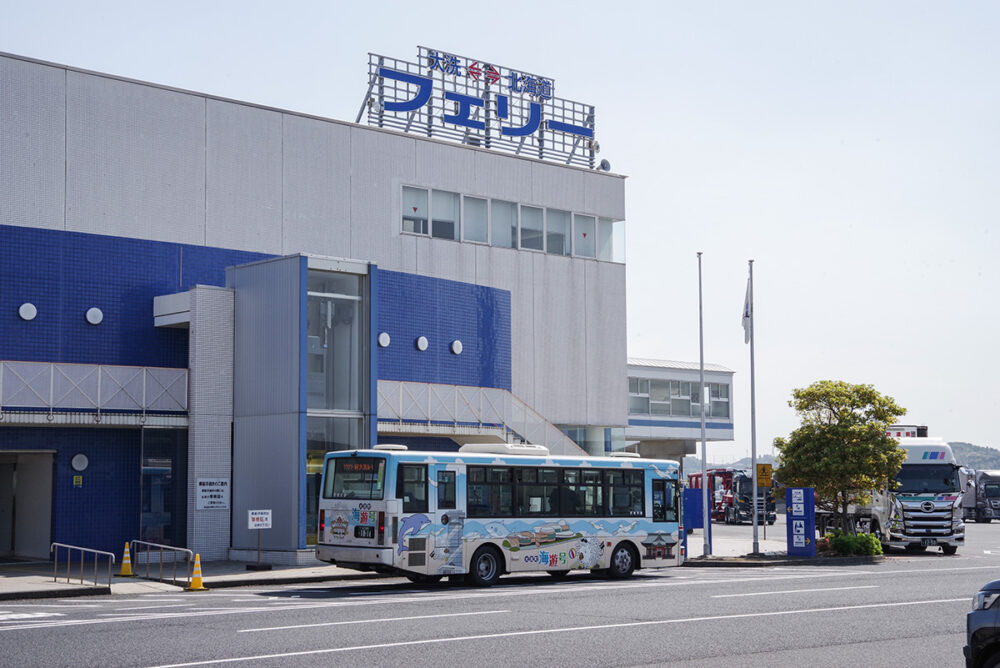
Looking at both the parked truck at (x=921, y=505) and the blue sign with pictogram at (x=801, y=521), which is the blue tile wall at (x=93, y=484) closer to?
the blue sign with pictogram at (x=801, y=521)

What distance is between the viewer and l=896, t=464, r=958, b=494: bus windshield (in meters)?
35.6

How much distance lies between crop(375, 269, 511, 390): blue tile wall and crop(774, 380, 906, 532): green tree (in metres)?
9.28

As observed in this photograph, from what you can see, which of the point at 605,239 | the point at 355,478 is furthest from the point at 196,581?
the point at 605,239

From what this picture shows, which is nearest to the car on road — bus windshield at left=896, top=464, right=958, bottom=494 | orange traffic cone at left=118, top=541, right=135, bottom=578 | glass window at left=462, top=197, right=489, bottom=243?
orange traffic cone at left=118, top=541, right=135, bottom=578

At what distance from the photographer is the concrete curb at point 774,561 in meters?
30.7

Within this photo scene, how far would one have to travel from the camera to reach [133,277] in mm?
30312

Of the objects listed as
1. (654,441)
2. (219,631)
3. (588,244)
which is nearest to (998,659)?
(219,631)

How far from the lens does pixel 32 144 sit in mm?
29109

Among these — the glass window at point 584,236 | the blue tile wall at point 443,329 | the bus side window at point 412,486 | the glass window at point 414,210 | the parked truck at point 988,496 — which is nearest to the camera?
the bus side window at point 412,486

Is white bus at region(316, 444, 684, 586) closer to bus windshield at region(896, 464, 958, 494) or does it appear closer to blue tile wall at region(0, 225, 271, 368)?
blue tile wall at region(0, 225, 271, 368)

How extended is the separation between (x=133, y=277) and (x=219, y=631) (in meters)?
17.5

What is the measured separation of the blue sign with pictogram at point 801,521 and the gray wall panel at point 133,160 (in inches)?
720

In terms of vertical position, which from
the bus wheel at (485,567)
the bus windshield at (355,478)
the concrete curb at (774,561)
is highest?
the bus windshield at (355,478)

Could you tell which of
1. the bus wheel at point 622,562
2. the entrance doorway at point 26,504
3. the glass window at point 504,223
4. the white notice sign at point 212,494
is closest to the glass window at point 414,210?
the glass window at point 504,223
